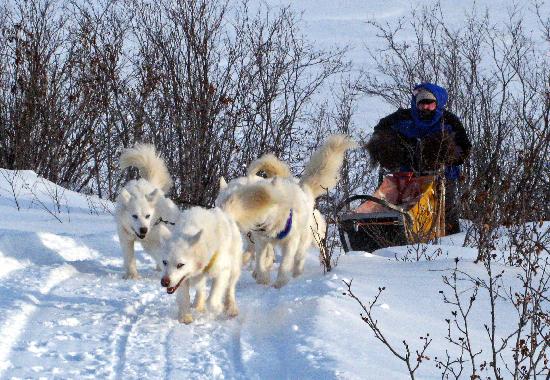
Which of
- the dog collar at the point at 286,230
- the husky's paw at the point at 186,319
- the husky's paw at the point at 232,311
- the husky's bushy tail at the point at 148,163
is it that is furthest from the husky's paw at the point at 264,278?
the husky's bushy tail at the point at 148,163

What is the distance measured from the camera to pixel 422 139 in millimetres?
9102

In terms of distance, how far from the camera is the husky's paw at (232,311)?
5363 millimetres

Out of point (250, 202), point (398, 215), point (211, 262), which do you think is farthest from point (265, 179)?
point (398, 215)

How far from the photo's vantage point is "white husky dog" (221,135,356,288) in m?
6.00

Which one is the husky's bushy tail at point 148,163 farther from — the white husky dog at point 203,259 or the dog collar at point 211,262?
the dog collar at point 211,262

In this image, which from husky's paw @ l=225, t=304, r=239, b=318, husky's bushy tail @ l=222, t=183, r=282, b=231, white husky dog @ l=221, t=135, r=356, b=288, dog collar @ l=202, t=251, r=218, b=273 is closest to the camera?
dog collar @ l=202, t=251, r=218, b=273

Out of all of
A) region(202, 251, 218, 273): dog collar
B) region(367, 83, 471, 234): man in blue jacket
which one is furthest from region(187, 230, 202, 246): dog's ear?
region(367, 83, 471, 234): man in blue jacket

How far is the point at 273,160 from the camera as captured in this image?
759 cm

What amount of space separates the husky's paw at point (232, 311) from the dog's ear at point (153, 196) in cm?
167

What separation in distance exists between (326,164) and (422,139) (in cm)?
222

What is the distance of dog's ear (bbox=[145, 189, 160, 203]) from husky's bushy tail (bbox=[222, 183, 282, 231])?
1061 millimetres

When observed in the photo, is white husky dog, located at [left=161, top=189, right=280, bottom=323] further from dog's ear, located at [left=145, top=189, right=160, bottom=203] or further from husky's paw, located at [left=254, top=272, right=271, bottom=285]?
dog's ear, located at [left=145, top=189, right=160, bottom=203]

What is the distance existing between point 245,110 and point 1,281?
20.0 feet

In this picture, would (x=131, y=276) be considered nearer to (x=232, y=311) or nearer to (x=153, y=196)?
(x=153, y=196)
